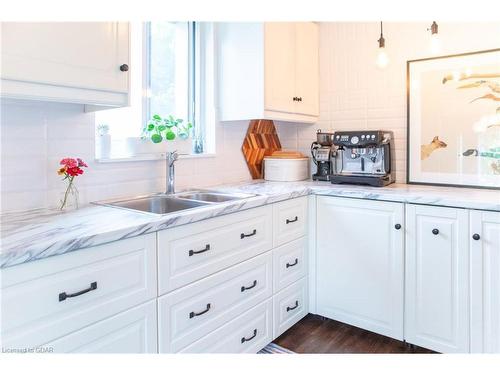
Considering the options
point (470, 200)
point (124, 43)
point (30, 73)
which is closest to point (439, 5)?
point (470, 200)

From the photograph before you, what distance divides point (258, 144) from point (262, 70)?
0.72 meters

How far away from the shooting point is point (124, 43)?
1.61 metres

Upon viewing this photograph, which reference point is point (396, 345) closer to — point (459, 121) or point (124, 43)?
point (459, 121)

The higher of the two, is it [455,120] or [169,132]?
[455,120]

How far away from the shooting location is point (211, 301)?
1686 mm

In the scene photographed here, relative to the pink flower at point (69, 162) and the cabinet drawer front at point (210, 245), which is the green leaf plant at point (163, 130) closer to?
the pink flower at point (69, 162)

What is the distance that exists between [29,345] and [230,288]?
35.4 inches

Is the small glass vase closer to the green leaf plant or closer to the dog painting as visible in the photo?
the green leaf plant

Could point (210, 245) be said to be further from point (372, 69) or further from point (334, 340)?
point (372, 69)

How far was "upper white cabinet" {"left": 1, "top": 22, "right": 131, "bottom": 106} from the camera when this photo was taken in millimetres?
1272

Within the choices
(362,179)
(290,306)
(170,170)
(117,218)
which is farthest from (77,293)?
(362,179)

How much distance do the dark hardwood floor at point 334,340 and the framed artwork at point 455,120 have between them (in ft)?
3.62

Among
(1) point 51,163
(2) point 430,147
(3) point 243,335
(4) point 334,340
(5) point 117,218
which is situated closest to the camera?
(5) point 117,218

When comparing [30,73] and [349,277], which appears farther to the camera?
[349,277]
